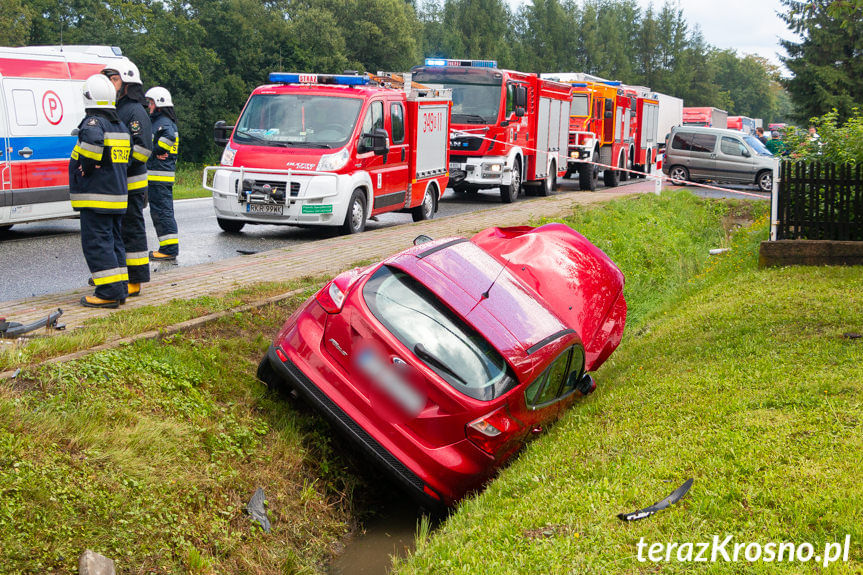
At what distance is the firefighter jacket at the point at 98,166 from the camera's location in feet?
23.6

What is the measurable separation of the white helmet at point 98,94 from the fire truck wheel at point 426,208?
357 inches

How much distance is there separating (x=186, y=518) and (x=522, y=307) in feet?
8.71

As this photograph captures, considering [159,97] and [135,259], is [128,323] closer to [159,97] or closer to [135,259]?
[135,259]

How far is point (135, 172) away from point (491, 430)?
464 cm

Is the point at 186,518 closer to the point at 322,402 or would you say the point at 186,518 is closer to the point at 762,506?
the point at 322,402

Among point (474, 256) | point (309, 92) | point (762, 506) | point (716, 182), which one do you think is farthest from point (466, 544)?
point (716, 182)

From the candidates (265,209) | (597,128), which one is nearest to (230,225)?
(265,209)

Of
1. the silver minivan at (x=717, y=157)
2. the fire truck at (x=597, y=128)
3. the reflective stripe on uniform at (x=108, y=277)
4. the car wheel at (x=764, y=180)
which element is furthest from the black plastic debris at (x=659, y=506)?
the car wheel at (x=764, y=180)

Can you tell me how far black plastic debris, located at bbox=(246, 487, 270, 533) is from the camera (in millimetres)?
5227

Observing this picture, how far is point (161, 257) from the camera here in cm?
1053

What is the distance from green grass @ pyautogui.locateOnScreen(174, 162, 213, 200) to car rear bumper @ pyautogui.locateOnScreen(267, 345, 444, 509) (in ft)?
54.0

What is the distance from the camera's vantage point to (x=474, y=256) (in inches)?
262

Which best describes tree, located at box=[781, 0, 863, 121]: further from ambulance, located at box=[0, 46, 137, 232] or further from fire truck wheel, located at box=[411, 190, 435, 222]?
ambulance, located at box=[0, 46, 137, 232]

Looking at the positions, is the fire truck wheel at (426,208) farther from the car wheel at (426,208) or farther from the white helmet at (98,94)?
the white helmet at (98,94)
